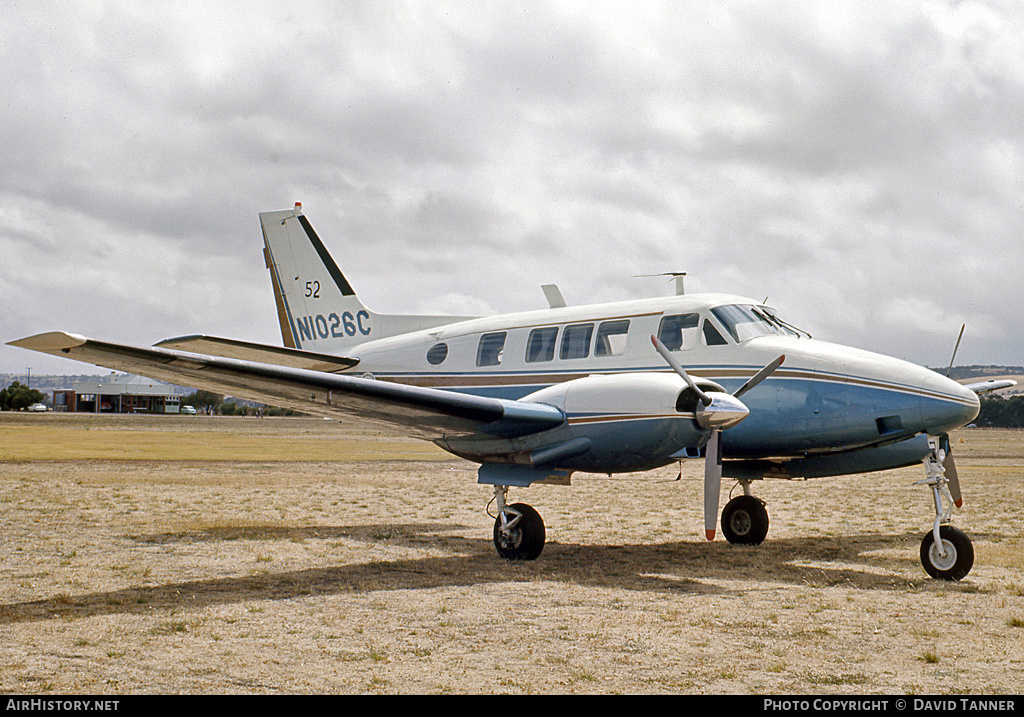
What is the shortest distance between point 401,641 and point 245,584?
3.29 meters

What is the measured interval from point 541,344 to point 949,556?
5.88 m

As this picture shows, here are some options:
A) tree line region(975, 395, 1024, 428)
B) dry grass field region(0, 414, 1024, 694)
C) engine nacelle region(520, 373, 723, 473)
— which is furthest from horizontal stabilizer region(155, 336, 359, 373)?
tree line region(975, 395, 1024, 428)

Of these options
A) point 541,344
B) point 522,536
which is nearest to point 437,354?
point 541,344

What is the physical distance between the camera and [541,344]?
1239 cm

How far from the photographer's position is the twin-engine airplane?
9453 millimetres

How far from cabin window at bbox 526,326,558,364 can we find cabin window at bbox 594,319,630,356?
2.32 feet

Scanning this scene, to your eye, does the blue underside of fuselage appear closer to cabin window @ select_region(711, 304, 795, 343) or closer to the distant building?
cabin window @ select_region(711, 304, 795, 343)

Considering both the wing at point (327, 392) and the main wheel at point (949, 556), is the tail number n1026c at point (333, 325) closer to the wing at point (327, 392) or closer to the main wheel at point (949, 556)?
the wing at point (327, 392)

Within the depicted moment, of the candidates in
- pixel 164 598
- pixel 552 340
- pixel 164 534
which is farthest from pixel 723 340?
pixel 164 534

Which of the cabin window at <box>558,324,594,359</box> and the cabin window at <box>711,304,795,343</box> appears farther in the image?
the cabin window at <box>558,324,594,359</box>

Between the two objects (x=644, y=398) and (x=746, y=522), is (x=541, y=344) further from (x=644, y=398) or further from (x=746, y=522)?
(x=746, y=522)

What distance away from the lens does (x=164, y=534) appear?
1335 cm

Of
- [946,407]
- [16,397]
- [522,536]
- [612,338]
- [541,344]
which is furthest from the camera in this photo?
[16,397]

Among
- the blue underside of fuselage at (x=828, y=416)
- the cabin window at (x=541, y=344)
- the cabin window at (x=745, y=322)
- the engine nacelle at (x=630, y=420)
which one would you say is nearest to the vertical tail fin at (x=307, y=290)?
the cabin window at (x=541, y=344)
